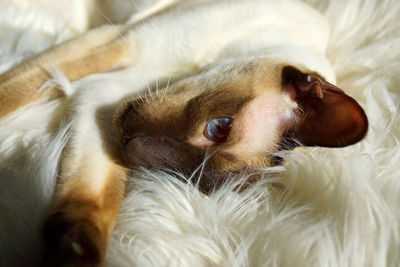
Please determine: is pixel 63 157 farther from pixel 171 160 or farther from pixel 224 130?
pixel 224 130

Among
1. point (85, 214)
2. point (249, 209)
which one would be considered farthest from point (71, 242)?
point (249, 209)

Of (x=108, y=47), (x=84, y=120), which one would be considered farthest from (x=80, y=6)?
(x=84, y=120)

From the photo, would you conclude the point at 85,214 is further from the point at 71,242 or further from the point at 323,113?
the point at 323,113

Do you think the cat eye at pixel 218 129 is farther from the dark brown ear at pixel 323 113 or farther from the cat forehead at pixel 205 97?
the dark brown ear at pixel 323 113

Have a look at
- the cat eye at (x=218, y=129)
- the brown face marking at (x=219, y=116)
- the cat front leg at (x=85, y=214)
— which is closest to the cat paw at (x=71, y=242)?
the cat front leg at (x=85, y=214)

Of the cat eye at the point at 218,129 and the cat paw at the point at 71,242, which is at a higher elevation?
the cat eye at the point at 218,129

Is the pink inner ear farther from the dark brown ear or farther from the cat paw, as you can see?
the cat paw
